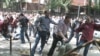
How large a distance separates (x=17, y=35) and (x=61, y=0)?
60198mm

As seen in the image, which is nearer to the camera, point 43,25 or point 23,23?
point 43,25

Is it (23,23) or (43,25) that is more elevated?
(43,25)

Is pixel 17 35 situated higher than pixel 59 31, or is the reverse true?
pixel 59 31

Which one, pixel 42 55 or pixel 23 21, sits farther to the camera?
pixel 23 21

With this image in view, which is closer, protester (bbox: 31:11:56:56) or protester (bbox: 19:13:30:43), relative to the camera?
protester (bbox: 31:11:56:56)

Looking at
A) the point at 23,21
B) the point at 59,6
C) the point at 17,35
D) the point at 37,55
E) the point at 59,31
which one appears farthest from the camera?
the point at 59,6

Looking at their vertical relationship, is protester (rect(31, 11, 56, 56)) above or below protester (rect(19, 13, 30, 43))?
above

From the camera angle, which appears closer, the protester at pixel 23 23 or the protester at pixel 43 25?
the protester at pixel 43 25

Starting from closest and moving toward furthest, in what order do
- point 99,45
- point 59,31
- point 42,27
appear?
point 99,45, point 59,31, point 42,27

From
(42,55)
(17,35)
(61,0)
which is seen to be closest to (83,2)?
(61,0)

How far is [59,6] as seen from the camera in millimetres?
78812

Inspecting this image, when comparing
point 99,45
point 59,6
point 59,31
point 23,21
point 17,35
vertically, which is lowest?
point 59,6

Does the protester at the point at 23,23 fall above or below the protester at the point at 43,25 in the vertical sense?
below

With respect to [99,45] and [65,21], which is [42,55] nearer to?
[65,21]
